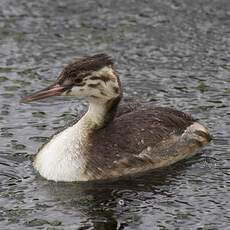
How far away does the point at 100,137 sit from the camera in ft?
43.7

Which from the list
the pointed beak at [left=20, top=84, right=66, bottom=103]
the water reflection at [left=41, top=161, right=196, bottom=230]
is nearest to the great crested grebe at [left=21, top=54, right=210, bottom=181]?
the pointed beak at [left=20, top=84, right=66, bottom=103]

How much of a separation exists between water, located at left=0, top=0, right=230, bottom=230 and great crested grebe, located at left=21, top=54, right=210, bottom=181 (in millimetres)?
210

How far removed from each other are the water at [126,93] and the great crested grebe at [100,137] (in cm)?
21

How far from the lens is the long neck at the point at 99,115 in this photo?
1327cm

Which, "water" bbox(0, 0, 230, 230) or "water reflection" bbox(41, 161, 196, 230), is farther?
"water" bbox(0, 0, 230, 230)

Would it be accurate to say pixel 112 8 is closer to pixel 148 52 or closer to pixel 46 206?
pixel 148 52

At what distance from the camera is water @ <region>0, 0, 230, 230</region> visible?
1195 cm

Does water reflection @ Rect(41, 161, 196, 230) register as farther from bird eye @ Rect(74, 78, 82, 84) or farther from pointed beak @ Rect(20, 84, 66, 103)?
bird eye @ Rect(74, 78, 82, 84)

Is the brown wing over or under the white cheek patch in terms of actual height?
under

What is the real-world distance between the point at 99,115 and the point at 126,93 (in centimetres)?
301

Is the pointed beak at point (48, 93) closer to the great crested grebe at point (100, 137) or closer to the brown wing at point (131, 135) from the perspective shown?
the great crested grebe at point (100, 137)

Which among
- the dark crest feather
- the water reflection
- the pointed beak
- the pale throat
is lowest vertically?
the water reflection

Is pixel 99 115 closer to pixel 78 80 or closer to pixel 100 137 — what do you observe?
pixel 100 137

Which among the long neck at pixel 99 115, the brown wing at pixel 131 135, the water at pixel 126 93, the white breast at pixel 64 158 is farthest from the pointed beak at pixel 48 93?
the water at pixel 126 93
